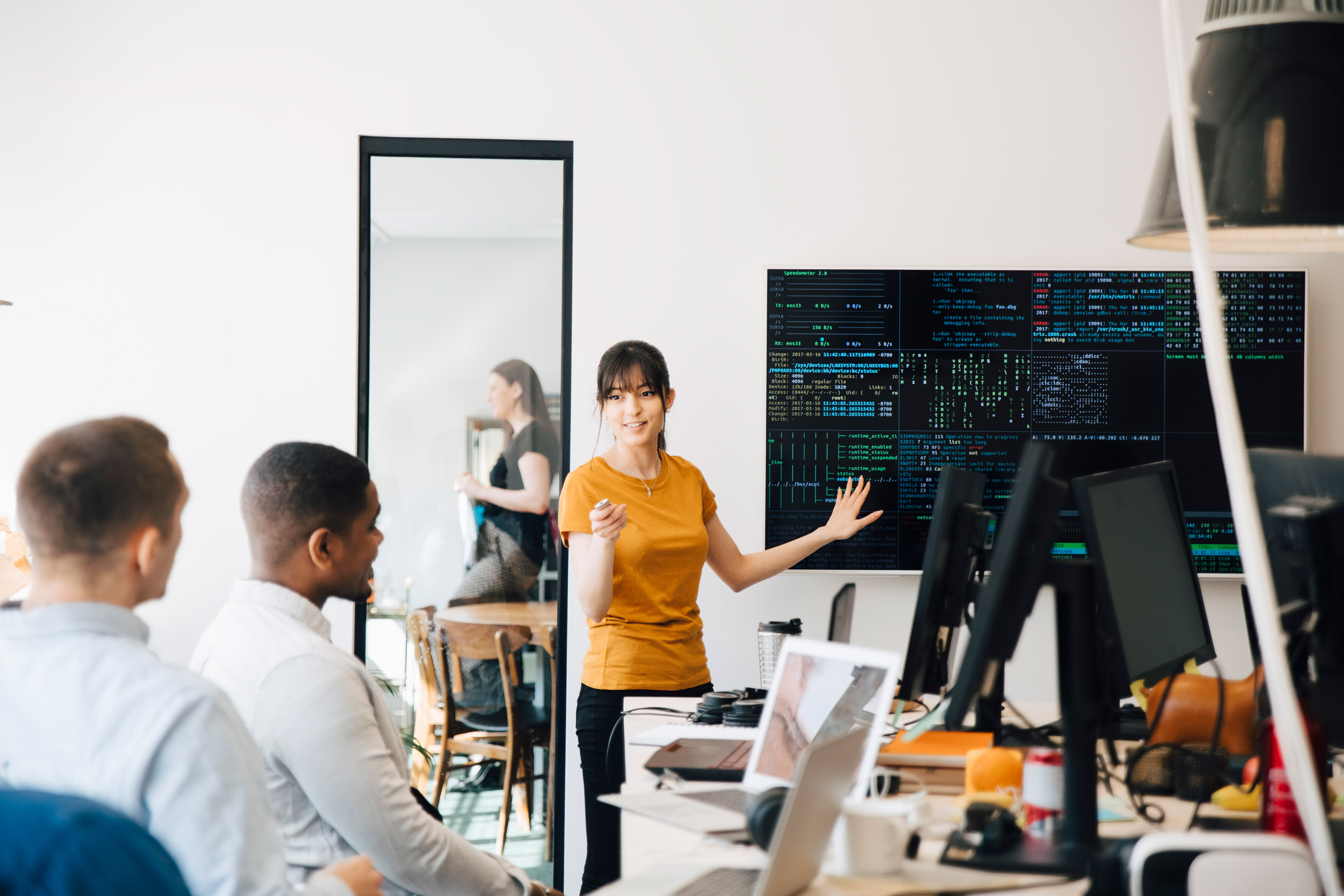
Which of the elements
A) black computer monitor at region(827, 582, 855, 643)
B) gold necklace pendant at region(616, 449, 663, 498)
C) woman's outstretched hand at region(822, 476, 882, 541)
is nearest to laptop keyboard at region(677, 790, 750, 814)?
black computer monitor at region(827, 582, 855, 643)

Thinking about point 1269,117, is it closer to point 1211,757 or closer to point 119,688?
point 1211,757

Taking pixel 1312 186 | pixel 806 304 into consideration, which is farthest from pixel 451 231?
pixel 1312 186

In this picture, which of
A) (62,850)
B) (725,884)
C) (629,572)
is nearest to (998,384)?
(629,572)

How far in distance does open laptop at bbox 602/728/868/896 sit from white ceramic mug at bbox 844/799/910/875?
0.08 ft

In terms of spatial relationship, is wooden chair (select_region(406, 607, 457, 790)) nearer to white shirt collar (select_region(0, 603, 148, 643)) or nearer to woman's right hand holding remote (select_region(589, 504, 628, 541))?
woman's right hand holding remote (select_region(589, 504, 628, 541))

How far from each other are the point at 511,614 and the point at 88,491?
231 centimetres

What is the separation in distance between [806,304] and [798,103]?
2.06 ft

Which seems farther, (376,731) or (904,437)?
(904,437)

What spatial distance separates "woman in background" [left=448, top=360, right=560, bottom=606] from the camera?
11.2 feet

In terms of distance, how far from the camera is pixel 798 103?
3.32 meters

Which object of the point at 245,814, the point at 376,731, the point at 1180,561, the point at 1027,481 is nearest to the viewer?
the point at 245,814

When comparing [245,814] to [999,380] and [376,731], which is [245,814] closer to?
[376,731]

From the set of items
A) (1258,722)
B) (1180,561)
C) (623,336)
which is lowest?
(1258,722)

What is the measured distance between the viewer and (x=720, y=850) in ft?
4.83
